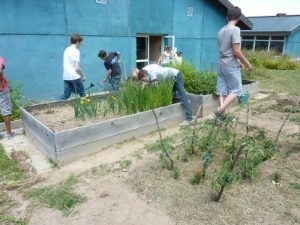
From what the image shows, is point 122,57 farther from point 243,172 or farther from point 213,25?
point 243,172

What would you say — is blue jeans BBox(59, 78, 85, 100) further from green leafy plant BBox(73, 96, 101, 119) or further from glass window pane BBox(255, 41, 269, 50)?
glass window pane BBox(255, 41, 269, 50)

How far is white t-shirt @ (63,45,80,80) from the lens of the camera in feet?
19.5

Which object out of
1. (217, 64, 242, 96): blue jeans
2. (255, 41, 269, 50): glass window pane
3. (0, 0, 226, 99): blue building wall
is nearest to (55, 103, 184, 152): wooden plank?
(217, 64, 242, 96): blue jeans

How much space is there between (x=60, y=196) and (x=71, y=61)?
3460 millimetres

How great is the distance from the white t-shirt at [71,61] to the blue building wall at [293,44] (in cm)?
2397

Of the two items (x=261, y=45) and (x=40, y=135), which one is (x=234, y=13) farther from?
Answer: (x=261, y=45)

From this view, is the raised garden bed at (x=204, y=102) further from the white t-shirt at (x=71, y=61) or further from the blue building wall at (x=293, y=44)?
the blue building wall at (x=293, y=44)

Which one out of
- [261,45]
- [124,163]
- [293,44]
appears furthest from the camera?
[261,45]

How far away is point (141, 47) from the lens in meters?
10.4

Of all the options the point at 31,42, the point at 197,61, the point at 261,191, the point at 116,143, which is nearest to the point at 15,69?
the point at 31,42

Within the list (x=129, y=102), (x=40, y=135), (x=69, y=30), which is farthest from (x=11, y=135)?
(x=69, y=30)

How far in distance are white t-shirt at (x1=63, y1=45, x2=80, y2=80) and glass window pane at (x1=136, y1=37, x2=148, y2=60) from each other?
452cm

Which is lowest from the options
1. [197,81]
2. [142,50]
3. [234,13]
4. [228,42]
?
[197,81]

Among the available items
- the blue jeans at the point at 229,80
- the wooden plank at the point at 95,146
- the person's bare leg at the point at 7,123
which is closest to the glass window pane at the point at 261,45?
the blue jeans at the point at 229,80
